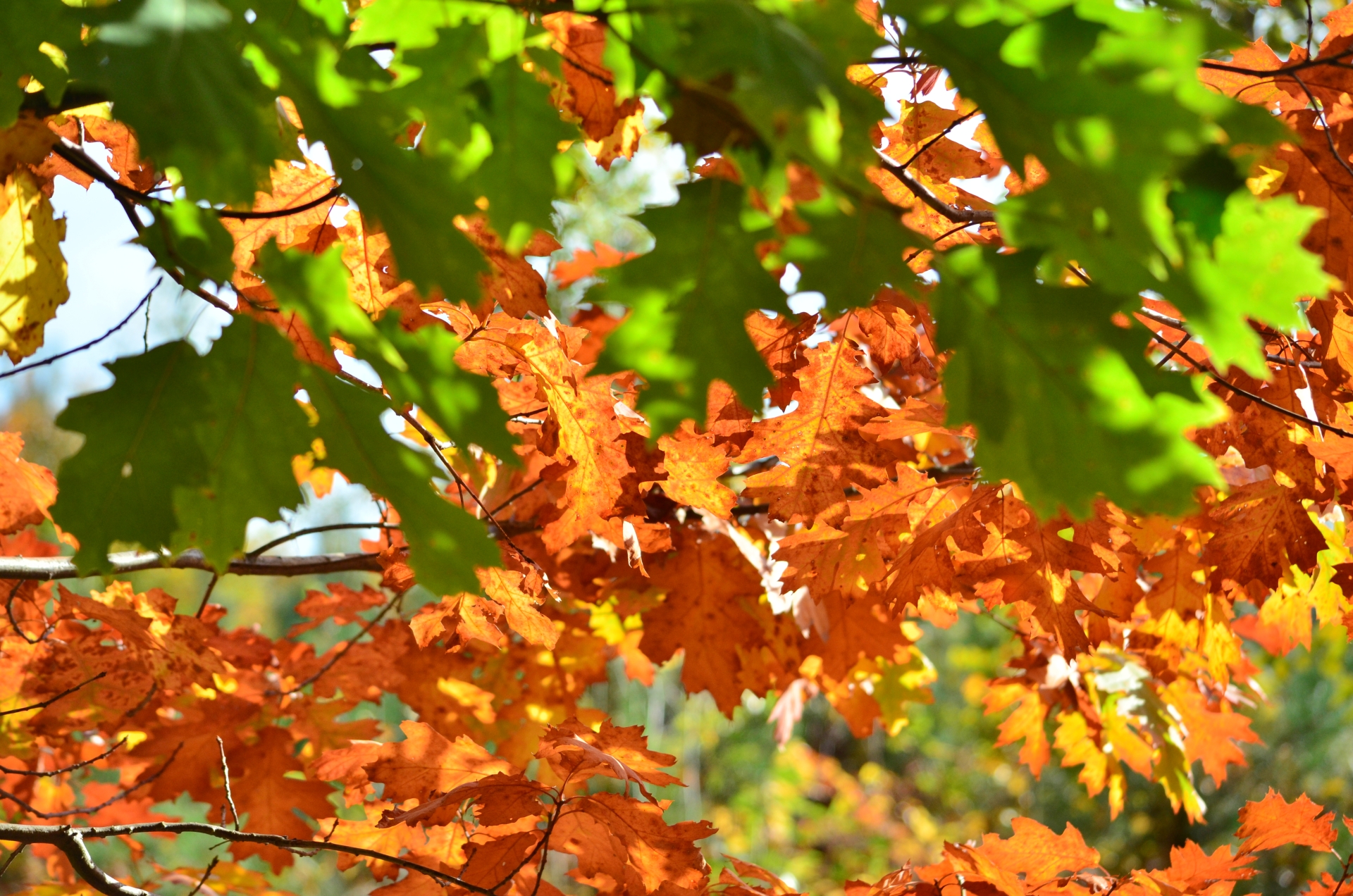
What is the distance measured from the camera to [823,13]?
88 centimetres

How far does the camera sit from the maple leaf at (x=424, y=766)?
1859 millimetres

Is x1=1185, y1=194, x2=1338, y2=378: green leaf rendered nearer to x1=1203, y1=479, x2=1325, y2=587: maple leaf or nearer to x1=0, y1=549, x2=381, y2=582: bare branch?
x1=1203, y1=479, x2=1325, y2=587: maple leaf

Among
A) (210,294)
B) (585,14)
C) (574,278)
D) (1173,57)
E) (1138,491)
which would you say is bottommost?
(1138,491)

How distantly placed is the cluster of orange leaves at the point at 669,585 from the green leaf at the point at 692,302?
1.28 feet

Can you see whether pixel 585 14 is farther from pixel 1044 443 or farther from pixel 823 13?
pixel 1044 443

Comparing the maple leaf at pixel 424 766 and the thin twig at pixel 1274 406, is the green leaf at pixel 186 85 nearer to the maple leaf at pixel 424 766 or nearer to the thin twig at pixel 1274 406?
the maple leaf at pixel 424 766

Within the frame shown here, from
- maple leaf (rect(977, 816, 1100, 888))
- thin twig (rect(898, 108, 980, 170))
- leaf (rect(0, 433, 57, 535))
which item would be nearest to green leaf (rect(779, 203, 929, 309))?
thin twig (rect(898, 108, 980, 170))

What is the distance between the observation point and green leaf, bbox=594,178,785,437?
0.95m

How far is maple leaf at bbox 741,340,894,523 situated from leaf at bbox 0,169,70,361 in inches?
54.2

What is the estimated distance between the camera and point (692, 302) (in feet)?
3.18

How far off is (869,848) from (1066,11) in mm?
12892

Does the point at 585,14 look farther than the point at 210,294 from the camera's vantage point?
No

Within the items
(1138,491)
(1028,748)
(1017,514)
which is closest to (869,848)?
(1028,748)

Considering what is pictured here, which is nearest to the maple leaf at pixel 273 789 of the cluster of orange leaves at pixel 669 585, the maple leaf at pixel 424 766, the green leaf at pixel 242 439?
the cluster of orange leaves at pixel 669 585
